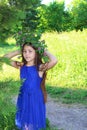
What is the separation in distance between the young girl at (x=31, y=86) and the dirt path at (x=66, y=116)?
1.42 metres

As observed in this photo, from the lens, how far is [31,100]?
14.6 ft

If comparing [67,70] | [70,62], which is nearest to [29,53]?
[67,70]

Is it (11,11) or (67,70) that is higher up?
(11,11)

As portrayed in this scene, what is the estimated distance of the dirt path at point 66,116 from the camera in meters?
6.08

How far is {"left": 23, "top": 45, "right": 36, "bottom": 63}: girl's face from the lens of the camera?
435cm

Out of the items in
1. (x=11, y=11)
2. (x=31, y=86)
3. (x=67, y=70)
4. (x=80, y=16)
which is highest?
(x=80, y=16)

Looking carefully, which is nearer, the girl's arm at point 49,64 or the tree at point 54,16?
the girl's arm at point 49,64

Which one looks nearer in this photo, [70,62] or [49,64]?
[49,64]

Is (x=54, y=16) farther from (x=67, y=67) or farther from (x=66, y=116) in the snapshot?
(x=66, y=116)

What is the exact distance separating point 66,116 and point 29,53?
2.67 meters

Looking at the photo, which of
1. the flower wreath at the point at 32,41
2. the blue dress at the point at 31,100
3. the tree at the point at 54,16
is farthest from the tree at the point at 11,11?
the tree at the point at 54,16

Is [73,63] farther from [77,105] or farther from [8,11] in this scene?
[8,11]

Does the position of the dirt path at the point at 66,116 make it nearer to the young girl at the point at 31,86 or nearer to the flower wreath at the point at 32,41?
the young girl at the point at 31,86

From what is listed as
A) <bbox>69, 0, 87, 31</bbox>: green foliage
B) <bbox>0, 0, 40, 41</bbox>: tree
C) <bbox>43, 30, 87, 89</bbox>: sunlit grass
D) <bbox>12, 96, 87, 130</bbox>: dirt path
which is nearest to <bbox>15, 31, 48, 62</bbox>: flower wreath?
<bbox>0, 0, 40, 41</bbox>: tree
